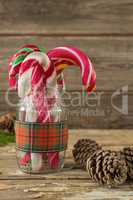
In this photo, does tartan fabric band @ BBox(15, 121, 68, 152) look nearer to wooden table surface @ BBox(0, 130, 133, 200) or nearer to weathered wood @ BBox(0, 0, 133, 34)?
wooden table surface @ BBox(0, 130, 133, 200)

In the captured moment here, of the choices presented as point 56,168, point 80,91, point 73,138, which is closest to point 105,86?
point 80,91

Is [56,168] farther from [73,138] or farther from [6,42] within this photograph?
[6,42]

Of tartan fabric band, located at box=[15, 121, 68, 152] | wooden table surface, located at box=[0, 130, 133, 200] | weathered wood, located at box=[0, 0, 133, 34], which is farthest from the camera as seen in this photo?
weathered wood, located at box=[0, 0, 133, 34]

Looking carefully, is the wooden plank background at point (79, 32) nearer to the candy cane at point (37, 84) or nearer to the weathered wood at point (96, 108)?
the weathered wood at point (96, 108)

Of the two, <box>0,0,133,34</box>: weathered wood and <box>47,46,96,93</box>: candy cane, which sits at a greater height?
<box>0,0,133,34</box>: weathered wood

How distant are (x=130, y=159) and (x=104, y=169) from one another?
0.09 meters

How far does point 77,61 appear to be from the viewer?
0.82 m

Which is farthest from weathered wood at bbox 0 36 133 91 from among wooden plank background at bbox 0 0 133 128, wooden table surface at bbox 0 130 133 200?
wooden table surface at bbox 0 130 133 200

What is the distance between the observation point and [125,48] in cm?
151

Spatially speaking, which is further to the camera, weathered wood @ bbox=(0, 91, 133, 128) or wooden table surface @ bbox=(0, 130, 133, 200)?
weathered wood @ bbox=(0, 91, 133, 128)

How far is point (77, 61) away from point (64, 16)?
2.33 ft

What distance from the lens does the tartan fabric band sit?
2.68ft

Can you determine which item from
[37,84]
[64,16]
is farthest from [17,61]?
[64,16]

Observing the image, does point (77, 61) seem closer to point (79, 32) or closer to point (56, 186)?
point (56, 186)
